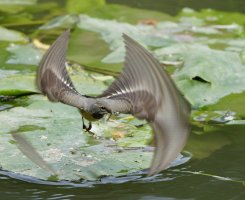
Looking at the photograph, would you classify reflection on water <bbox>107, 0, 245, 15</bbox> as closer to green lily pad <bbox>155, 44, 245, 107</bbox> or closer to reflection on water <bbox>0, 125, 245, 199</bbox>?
green lily pad <bbox>155, 44, 245, 107</bbox>

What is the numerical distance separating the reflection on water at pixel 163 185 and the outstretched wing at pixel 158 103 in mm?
359

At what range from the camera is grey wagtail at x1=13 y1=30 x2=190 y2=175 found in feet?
4.52

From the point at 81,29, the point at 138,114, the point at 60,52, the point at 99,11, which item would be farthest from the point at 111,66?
the point at 138,114

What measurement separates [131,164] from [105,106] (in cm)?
30

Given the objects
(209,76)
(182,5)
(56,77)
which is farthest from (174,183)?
(182,5)

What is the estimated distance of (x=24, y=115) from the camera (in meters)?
2.21

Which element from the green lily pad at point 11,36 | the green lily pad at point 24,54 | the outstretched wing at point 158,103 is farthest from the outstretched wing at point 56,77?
the green lily pad at point 11,36

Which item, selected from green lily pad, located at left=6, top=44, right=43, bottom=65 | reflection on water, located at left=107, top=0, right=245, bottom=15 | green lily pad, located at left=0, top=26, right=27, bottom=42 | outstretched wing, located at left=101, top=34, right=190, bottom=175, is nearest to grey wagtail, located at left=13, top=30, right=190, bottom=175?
outstretched wing, located at left=101, top=34, right=190, bottom=175

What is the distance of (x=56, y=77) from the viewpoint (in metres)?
1.72

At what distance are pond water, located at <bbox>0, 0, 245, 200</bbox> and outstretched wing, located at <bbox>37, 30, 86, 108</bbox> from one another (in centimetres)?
25

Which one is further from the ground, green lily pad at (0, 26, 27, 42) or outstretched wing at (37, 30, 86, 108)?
outstretched wing at (37, 30, 86, 108)

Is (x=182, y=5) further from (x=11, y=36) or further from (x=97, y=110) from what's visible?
(x=97, y=110)

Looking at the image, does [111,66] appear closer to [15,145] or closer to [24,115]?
[24,115]

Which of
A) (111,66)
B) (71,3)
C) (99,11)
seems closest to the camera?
(111,66)
